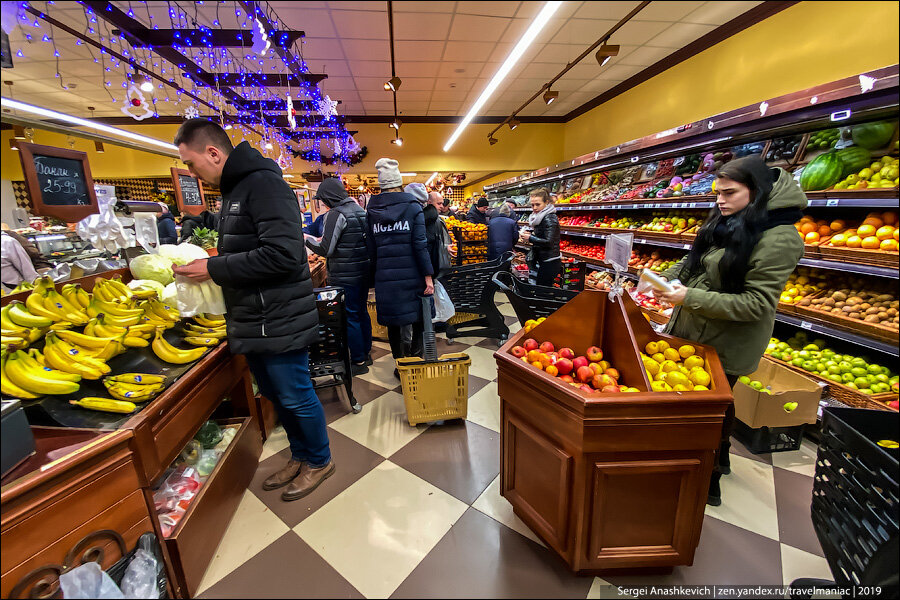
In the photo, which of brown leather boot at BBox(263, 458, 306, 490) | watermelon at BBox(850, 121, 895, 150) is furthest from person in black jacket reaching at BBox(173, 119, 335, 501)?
watermelon at BBox(850, 121, 895, 150)

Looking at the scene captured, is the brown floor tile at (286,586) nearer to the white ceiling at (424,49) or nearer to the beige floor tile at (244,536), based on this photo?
the beige floor tile at (244,536)

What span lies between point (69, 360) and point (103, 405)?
28 centimetres

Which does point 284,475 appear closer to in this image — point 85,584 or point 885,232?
point 85,584

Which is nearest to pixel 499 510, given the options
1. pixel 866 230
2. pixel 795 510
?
pixel 795 510

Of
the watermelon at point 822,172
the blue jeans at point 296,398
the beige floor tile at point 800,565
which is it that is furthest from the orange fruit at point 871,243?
the blue jeans at point 296,398

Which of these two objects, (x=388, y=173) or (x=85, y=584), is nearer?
(x=85, y=584)

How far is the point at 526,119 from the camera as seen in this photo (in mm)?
8914

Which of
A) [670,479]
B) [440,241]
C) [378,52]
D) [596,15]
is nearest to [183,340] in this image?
[440,241]

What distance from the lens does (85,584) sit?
96 centimetres

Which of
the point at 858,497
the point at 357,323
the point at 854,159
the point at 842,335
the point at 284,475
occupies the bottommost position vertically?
the point at 284,475

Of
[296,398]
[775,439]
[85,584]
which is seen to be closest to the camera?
[85,584]

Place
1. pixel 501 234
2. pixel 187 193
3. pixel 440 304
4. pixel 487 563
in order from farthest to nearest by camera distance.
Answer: pixel 501 234 → pixel 440 304 → pixel 187 193 → pixel 487 563

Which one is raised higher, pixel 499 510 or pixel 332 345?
pixel 332 345

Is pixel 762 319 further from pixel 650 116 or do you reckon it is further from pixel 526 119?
pixel 526 119
